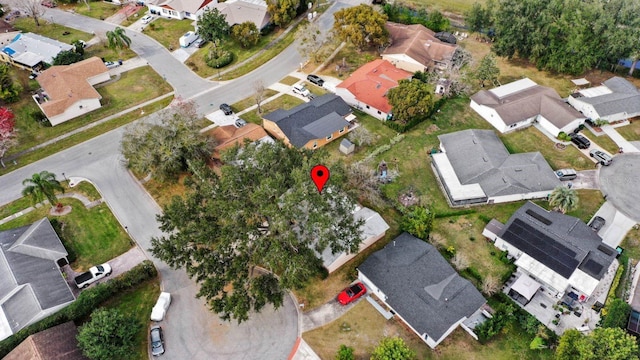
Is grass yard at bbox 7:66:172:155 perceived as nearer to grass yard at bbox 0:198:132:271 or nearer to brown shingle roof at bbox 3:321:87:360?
grass yard at bbox 0:198:132:271

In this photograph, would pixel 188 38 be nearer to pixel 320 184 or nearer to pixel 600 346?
pixel 320 184

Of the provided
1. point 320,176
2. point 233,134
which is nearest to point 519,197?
point 320,176

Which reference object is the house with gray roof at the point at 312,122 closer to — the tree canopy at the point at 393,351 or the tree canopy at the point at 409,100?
the tree canopy at the point at 409,100

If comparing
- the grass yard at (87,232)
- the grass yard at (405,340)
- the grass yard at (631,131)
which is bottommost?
the grass yard at (87,232)

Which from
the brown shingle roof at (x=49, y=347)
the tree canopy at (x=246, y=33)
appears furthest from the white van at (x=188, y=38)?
the brown shingle roof at (x=49, y=347)

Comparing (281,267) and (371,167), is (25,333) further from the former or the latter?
(371,167)

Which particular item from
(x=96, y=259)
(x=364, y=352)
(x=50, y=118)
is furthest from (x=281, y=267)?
(x=50, y=118)
